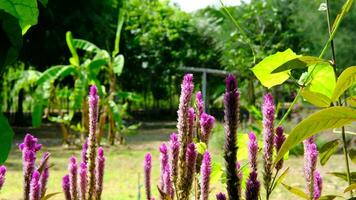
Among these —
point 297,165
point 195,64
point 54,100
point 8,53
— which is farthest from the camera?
point 195,64

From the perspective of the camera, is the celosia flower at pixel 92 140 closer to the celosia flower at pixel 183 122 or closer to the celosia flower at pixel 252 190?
the celosia flower at pixel 183 122

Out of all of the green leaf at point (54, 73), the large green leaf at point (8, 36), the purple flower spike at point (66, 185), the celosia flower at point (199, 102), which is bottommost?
the purple flower spike at point (66, 185)

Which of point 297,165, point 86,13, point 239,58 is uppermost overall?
point 86,13

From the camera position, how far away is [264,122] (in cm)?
98

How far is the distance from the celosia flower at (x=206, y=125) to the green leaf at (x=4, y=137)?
0.44m

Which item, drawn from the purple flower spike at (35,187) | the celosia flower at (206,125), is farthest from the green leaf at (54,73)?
the celosia flower at (206,125)

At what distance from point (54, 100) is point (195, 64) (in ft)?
60.9

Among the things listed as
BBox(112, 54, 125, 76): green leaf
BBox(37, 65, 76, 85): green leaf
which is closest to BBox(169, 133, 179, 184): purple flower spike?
BBox(37, 65, 76, 85): green leaf

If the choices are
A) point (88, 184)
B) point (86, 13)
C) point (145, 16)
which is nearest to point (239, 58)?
point (86, 13)

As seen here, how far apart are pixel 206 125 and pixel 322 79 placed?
0.27 m

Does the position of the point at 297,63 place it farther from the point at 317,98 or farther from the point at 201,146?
the point at 201,146

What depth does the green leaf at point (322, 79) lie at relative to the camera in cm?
112

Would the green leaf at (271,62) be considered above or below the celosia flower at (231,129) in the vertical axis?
above

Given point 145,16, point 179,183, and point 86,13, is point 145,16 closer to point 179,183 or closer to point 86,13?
point 86,13
